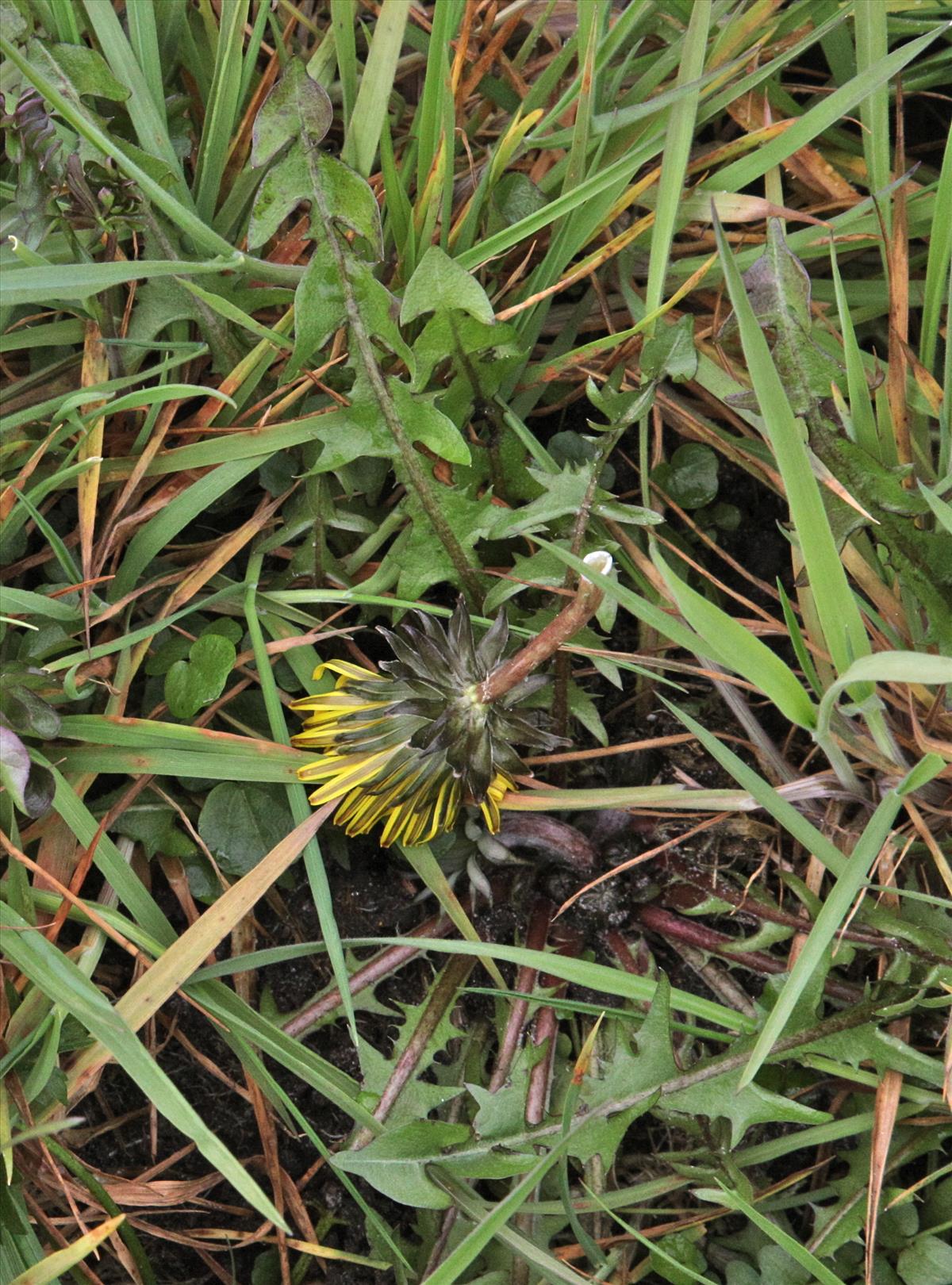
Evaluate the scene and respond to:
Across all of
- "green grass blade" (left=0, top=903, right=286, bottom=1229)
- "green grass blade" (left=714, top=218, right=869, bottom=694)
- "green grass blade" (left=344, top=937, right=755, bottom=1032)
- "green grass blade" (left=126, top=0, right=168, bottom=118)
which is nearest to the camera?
"green grass blade" (left=714, top=218, right=869, bottom=694)

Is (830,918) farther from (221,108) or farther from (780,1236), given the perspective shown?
(221,108)

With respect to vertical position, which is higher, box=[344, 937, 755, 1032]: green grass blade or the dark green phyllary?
the dark green phyllary

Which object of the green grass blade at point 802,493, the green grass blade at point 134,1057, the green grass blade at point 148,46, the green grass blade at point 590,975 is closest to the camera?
the green grass blade at point 802,493

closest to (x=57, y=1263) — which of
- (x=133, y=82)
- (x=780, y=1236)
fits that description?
(x=780, y=1236)

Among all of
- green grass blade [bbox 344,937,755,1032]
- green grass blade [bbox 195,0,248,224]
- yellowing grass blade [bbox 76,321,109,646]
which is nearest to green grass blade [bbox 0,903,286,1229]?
green grass blade [bbox 344,937,755,1032]

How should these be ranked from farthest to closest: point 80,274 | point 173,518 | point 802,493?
1. point 173,518
2. point 80,274
3. point 802,493

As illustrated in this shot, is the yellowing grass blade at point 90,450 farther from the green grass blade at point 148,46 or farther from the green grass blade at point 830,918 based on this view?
the green grass blade at point 830,918

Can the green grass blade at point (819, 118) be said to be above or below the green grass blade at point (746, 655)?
above

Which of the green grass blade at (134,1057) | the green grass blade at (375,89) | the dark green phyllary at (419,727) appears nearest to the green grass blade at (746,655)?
the dark green phyllary at (419,727)

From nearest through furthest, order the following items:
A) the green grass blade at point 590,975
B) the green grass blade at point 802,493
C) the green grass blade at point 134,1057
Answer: the green grass blade at point 802,493 → the green grass blade at point 134,1057 → the green grass blade at point 590,975

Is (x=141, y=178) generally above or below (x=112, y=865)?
above

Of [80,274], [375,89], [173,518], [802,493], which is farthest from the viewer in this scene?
[173,518]

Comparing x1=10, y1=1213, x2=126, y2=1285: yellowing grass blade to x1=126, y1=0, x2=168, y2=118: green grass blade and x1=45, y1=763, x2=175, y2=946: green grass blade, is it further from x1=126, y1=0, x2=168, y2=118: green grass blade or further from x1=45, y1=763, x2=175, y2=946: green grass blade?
x1=126, y1=0, x2=168, y2=118: green grass blade

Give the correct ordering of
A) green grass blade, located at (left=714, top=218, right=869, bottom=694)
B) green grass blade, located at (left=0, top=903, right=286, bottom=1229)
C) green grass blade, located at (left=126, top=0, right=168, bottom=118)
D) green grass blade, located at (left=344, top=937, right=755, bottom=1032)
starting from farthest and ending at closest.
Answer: green grass blade, located at (left=126, top=0, right=168, bottom=118) < green grass blade, located at (left=344, top=937, right=755, bottom=1032) < green grass blade, located at (left=0, top=903, right=286, bottom=1229) < green grass blade, located at (left=714, top=218, right=869, bottom=694)
